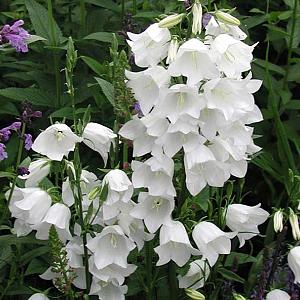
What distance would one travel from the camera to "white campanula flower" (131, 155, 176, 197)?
238 centimetres

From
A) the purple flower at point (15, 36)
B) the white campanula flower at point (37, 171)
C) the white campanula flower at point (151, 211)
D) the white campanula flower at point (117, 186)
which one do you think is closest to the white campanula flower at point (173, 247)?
the white campanula flower at point (151, 211)

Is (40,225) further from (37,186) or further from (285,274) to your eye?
(285,274)

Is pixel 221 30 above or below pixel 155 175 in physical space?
above

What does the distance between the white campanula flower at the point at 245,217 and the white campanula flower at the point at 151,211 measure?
24 cm

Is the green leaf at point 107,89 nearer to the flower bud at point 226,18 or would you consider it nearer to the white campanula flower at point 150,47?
the white campanula flower at point 150,47

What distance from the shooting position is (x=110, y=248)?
99.7 inches

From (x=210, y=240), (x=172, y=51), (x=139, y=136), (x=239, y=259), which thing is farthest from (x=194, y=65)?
(x=239, y=259)

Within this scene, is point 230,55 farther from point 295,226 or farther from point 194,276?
point 194,276

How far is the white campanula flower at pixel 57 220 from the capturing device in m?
2.47

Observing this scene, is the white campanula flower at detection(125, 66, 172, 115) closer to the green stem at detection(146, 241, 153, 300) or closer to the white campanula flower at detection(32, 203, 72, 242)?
the white campanula flower at detection(32, 203, 72, 242)

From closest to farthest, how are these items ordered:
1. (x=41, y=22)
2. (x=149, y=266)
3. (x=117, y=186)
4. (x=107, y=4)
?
(x=117, y=186), (x=149, y=266), (x=41, y=22), (x=107, y=4)

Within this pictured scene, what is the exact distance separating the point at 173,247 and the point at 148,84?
1.66ft

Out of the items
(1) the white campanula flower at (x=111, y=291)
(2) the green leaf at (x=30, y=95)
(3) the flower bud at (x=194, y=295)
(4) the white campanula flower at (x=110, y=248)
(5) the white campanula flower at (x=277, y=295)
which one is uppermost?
(4) the white campanula flower at (x=110, y=248)

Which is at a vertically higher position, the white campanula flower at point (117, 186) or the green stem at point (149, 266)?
the white campanula flower at point (117, 186)
